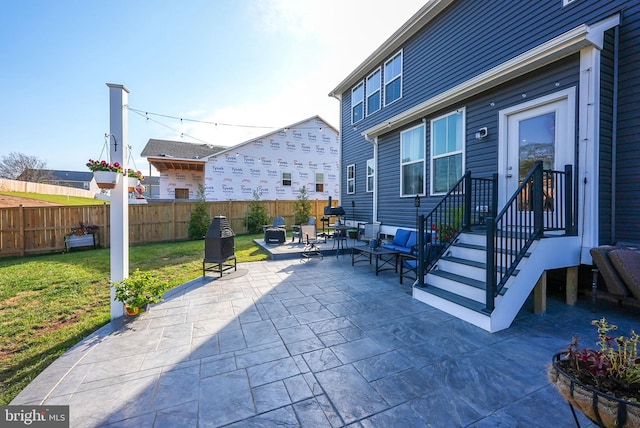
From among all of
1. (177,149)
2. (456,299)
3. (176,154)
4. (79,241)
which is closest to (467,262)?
(456,299)

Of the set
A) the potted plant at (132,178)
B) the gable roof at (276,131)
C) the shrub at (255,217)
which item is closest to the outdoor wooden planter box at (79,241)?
the shrub at (255,217)

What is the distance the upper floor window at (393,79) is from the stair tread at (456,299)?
19.3 ft

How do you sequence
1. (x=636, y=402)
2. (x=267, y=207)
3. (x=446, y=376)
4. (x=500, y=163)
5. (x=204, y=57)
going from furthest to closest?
1. (x=267, y=207)
2. (x=204, y=57)
3. (x=500, y=163)
4. (x=446, y=376)
5. (x=636, y=402)

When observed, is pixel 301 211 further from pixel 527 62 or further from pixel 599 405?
pixel 599 405

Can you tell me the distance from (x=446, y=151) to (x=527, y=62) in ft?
6.97

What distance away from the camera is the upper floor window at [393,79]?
7.66 metres

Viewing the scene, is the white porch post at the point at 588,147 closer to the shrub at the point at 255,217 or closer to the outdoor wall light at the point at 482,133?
the outdoor wall light at the point at 482,133

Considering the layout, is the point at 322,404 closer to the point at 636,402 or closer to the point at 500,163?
the point at 636,402

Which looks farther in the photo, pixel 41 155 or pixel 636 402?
pixel 41 155

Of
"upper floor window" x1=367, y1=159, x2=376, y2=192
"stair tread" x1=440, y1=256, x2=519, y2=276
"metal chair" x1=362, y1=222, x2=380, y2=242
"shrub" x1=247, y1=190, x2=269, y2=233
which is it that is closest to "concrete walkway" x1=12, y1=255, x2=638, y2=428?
"stair tread" x1=440, y1=256, x2=519, y2=276

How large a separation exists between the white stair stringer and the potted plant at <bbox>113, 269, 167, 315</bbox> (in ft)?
12.7

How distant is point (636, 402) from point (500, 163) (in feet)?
14.4

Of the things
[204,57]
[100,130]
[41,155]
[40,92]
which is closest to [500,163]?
[100,130]

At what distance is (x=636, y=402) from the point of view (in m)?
1.13
